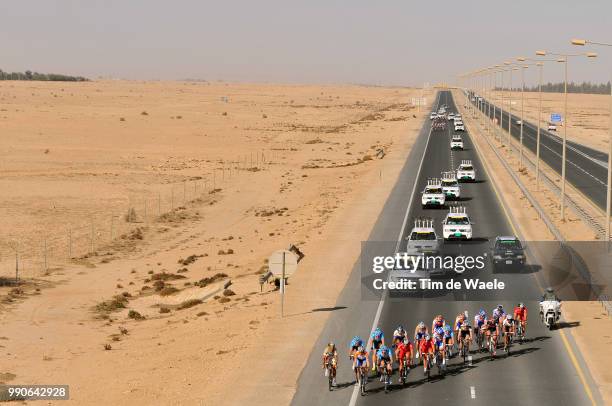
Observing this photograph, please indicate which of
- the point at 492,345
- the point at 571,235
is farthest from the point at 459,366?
the point at 571,235

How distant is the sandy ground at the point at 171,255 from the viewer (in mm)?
35625

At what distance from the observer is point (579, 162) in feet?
366

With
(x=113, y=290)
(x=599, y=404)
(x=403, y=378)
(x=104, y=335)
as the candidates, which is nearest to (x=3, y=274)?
(x=113, y=290)

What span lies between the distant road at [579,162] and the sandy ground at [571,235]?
13.8 feet

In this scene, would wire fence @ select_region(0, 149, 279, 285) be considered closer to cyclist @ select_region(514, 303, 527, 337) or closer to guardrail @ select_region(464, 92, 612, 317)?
guardrail @ select_region(464, 92, 612, 317)

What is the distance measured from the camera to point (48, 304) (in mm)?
48688

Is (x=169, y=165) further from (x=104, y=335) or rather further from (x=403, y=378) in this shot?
(x=403, y=378)

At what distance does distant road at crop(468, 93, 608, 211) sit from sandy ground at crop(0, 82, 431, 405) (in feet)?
57.6

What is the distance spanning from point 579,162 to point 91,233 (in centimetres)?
6448

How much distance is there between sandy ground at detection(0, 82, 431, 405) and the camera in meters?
35.6

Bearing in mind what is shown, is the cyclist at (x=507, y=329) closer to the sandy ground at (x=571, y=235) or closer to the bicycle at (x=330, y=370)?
the sandy ground at (x=571, y=235)

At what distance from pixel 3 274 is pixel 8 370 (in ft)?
65.0

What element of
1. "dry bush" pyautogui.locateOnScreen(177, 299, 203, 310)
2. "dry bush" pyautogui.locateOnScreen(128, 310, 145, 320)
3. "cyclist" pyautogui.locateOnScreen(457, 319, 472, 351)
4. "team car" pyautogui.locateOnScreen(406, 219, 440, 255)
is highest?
"team car" pyautogui.locateOnScreen(406, 219, 440, 255)

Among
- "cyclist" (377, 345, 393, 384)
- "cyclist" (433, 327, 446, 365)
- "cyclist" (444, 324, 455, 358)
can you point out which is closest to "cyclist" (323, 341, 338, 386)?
"cyclist" (377, 345, 393, 384)
